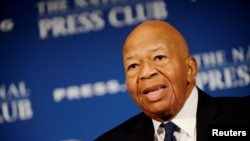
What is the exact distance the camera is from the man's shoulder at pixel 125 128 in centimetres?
267

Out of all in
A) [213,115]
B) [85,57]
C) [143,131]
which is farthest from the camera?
[85,57]

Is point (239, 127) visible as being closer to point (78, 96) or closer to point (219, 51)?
point (219, 51)

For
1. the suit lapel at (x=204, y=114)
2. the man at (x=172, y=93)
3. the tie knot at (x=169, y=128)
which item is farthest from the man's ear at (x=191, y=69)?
the tie knot at (x=169, y=128)

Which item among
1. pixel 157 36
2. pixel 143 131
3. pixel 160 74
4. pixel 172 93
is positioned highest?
pixel 157 36

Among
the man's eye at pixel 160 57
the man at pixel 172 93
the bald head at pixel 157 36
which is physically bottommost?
the man at pixel 172 93

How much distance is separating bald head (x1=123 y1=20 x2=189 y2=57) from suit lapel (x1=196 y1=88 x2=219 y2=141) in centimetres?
27

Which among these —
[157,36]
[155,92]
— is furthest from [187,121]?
[157,36]

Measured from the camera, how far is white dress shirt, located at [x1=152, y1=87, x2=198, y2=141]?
2.54m

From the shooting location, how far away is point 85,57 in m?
2.82

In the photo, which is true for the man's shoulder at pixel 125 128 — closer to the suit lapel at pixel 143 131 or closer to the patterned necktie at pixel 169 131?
the suit lapel at pixel 143 131

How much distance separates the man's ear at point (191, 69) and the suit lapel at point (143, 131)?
32cm

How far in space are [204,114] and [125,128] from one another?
1.53 feet

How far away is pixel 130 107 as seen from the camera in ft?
8.87

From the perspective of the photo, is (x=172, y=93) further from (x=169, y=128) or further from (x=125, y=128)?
(x=125, y=128)
